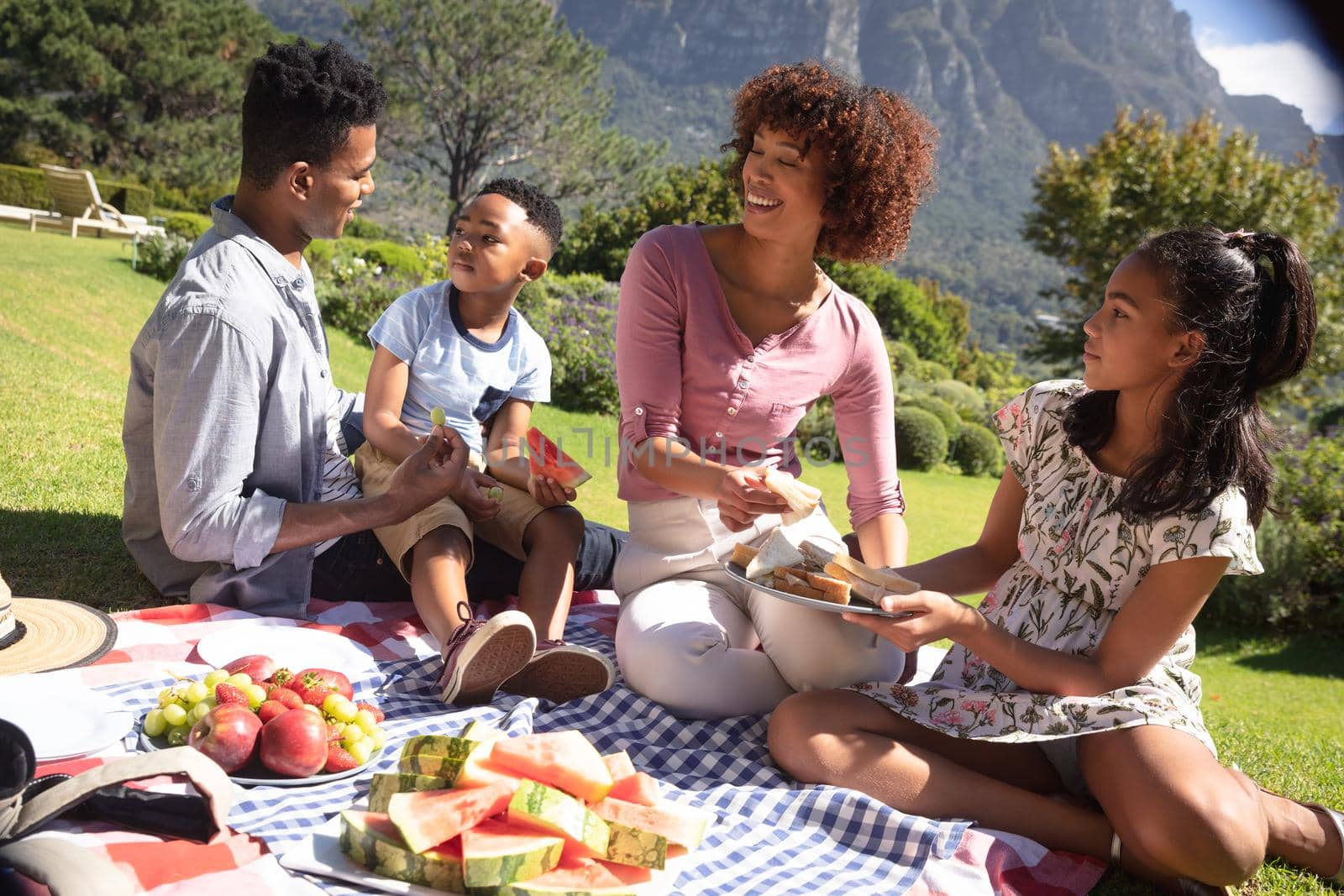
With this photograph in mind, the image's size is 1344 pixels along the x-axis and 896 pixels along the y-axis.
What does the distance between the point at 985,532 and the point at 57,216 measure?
59.6ft

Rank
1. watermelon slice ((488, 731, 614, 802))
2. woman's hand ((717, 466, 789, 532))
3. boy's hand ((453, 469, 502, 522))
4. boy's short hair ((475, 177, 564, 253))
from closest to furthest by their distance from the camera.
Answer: watermelon slice ((488, 731, 614, 802))
woman's hand ((717, 466, 789, 532))
boy's hand ((453, 469, 502, 522))
boy's short hair ((475, 177, 564, 253))

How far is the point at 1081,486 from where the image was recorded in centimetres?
300

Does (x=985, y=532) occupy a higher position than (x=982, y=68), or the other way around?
(x=982, y=68)

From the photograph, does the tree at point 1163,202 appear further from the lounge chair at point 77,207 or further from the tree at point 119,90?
the tree at point 119,90

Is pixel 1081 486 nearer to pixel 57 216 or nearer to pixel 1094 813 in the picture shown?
pixel 1094 813

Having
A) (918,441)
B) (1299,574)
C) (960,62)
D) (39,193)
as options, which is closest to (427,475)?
(1299,574)

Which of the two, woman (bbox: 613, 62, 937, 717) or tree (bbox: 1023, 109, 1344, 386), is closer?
woman (bbox: 613, 62, 937, 717)

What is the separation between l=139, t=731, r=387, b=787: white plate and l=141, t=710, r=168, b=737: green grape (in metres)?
0.02

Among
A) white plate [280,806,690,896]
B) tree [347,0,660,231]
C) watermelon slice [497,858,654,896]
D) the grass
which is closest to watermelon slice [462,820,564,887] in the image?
watermelon slice [497,858,654,896]

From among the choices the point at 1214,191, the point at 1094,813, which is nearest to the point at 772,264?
the point at 1094,813

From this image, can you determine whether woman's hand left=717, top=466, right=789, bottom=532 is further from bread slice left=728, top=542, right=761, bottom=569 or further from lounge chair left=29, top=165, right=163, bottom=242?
lounge chair left=29, top=165, right=163, bottom=242

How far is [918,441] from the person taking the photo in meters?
13.4

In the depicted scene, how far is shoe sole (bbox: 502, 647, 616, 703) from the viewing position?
3.16m

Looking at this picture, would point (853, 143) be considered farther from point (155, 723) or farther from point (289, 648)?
point (155, 723)
